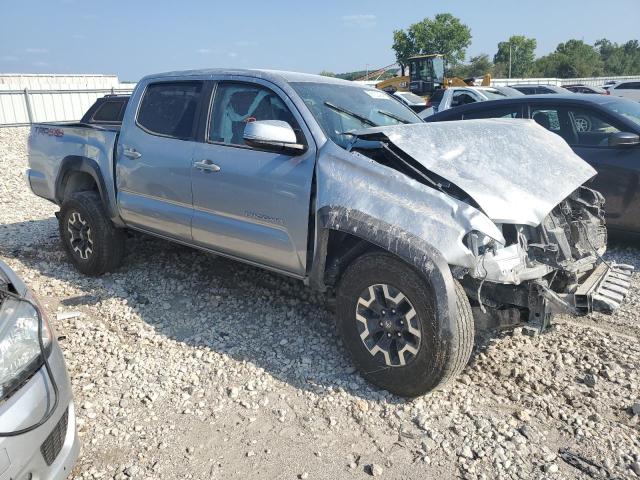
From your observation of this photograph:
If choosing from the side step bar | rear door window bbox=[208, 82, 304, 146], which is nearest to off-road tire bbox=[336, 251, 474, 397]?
the side step bar

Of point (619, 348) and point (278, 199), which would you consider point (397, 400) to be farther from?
point (619, 348)

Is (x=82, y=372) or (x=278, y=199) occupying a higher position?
(x=278, y=199)

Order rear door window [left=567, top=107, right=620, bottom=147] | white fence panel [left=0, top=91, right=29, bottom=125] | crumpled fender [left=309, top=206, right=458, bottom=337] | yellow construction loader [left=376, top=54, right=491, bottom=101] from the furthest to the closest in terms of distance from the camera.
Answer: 1. yellow construction loader [left=376, top=54, right=491, bottom=101]
2. white fence panel [left=0, top=91, right=29, bottom=125]
3. rear door window [left=567, top=107, right=620, bottom=147]
4. crumpled fender [left=309, top=206, right=458, bottom=337]

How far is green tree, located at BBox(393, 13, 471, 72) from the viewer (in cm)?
6975

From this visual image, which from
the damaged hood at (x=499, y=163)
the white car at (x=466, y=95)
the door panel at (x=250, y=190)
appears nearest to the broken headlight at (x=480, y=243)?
the damaged hood at (x=499, y=163)

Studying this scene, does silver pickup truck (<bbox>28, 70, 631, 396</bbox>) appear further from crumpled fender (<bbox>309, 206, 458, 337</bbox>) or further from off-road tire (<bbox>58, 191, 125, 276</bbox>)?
off-road tire (<bbox>58, 191, 125, 276</bbox>)

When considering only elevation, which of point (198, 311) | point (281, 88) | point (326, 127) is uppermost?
point (281, 88)

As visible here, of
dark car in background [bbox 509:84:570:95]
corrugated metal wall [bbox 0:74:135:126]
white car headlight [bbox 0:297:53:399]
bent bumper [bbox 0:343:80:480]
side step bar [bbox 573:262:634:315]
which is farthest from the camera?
corrugated metal wall [bbox 0:74:135:126]

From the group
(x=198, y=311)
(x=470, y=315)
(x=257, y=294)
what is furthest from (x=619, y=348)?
(x=198, y=311)

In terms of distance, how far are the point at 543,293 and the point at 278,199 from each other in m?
1.75

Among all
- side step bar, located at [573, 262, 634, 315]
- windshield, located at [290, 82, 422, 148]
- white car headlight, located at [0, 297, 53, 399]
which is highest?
windshield, located at [290, 82, 422, 148]

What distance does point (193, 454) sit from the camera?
279cm

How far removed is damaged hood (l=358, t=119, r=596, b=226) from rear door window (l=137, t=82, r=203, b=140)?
1.69 metres

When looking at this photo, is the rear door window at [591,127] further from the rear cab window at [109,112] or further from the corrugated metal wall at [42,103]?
the corrugated metal wall at [42,103]
